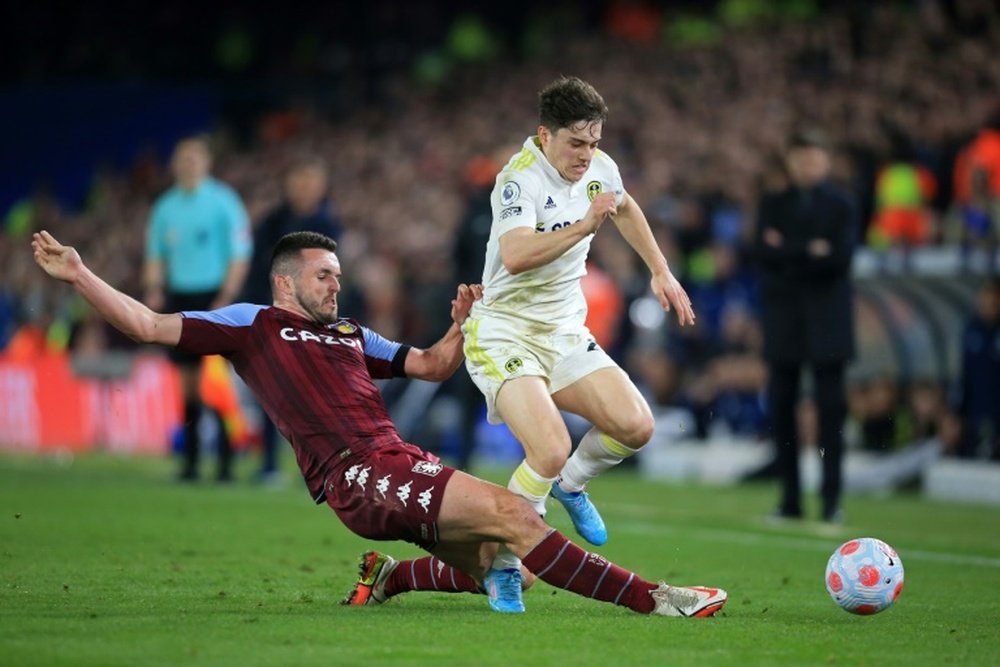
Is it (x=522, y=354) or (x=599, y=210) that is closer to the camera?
(x=599, y=210)

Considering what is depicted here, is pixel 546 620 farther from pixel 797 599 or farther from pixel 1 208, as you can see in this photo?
pixel 1 208

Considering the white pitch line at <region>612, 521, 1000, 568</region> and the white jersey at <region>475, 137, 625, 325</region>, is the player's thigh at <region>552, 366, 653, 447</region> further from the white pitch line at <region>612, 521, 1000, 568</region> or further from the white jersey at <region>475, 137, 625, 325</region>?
the white pitch line at <region>612, 521, 1000, 568</region>

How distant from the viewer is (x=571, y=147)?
25.7ft

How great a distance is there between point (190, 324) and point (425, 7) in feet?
82.2

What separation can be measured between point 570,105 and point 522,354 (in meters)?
1.13

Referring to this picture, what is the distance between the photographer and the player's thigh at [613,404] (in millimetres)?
8039

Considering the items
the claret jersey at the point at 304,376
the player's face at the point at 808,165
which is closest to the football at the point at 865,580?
the claret jersey at the point at 304,376

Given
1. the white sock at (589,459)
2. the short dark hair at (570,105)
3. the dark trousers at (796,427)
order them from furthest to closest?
1. the dark trousers at (796,427)
2. the white sock at (589,459)
3. the short dark hair at (570,105)

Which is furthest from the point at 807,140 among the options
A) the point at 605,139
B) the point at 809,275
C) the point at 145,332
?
the point at 605,139

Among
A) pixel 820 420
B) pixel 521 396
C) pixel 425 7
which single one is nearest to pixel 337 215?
pixel 425 7

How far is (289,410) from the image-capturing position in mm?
7352

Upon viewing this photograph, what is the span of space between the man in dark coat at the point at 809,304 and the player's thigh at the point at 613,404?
4.34 meters

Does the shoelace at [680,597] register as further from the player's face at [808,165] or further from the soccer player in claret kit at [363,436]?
the player's face at [808,165]

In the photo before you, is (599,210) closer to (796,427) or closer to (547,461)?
(547,461)
